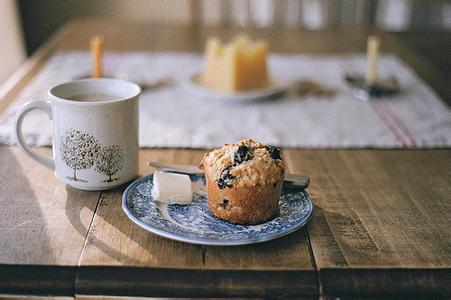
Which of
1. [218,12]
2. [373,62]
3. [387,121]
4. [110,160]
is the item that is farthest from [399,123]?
[218,12]

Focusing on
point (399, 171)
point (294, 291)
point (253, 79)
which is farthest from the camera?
point (253, 79)

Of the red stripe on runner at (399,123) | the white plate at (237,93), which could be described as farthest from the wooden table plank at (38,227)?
the red stripe on runner at (399,123)

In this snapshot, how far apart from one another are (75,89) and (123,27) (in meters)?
1.19

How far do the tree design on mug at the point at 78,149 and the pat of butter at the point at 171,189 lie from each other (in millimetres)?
94

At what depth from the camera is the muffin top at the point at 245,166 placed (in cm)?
71

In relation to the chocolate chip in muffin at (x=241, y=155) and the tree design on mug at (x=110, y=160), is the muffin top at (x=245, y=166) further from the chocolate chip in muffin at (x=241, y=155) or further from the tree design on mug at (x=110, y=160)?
the tree design on mug at (x=110, y=160)

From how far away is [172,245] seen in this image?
2.23 ft

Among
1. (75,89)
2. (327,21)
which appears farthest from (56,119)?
(327,21)

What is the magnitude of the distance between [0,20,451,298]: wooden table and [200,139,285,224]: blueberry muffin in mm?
45

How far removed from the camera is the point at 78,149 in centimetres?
79

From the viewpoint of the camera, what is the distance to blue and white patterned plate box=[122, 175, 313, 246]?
26.2 inches

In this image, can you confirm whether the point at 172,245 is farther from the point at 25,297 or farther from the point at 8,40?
the point at 8,40

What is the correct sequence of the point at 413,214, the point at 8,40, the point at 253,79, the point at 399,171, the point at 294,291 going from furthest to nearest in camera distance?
the point at 8,40 → the point at 253,79 → the point at 399,171 → the point at 413,214 → the point at 294,291

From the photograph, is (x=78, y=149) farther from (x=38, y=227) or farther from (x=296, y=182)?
(x=296, y=182)
